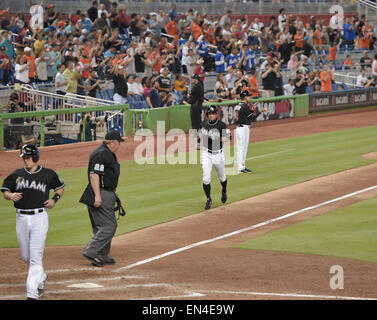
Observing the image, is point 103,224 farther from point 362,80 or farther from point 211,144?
point 362,80

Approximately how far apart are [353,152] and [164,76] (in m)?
8.29

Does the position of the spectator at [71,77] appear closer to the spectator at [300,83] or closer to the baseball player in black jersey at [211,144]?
the baseball player in black jersey at [211,144]

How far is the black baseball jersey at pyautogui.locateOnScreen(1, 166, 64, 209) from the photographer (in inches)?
376

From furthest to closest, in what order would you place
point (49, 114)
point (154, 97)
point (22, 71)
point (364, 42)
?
1. point (364, 42)
2. point (154, 97)
3. point (22, 71)
4. point (49, 114)

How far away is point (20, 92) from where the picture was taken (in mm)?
26188

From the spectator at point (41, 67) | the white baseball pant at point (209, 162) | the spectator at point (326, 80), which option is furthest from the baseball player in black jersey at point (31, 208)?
the spectator at point (326, 80)

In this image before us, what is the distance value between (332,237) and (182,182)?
6482 millimetres

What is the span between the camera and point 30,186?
31.6 feet

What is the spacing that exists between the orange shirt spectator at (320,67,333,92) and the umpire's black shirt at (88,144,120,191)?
26373 millimetres

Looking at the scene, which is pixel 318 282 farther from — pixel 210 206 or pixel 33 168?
pixel 210 206

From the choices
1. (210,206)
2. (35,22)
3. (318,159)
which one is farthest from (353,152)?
(35,22)

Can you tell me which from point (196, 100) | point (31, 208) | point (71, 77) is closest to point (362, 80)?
point (196, 100)

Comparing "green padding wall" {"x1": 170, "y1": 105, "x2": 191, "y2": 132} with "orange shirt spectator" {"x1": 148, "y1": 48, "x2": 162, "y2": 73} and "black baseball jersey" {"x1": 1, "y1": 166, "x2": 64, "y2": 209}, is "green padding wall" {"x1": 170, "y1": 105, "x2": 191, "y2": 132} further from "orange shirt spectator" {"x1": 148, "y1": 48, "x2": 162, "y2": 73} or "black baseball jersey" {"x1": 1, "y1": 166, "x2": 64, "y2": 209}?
"black baseball jersey" {"x1": 1, "y1": 166, "x2": 64, "y2": 209}

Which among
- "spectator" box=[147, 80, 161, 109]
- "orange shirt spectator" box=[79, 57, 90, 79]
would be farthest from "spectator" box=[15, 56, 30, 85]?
"spectator" box=[147, 80, 161, 109]
